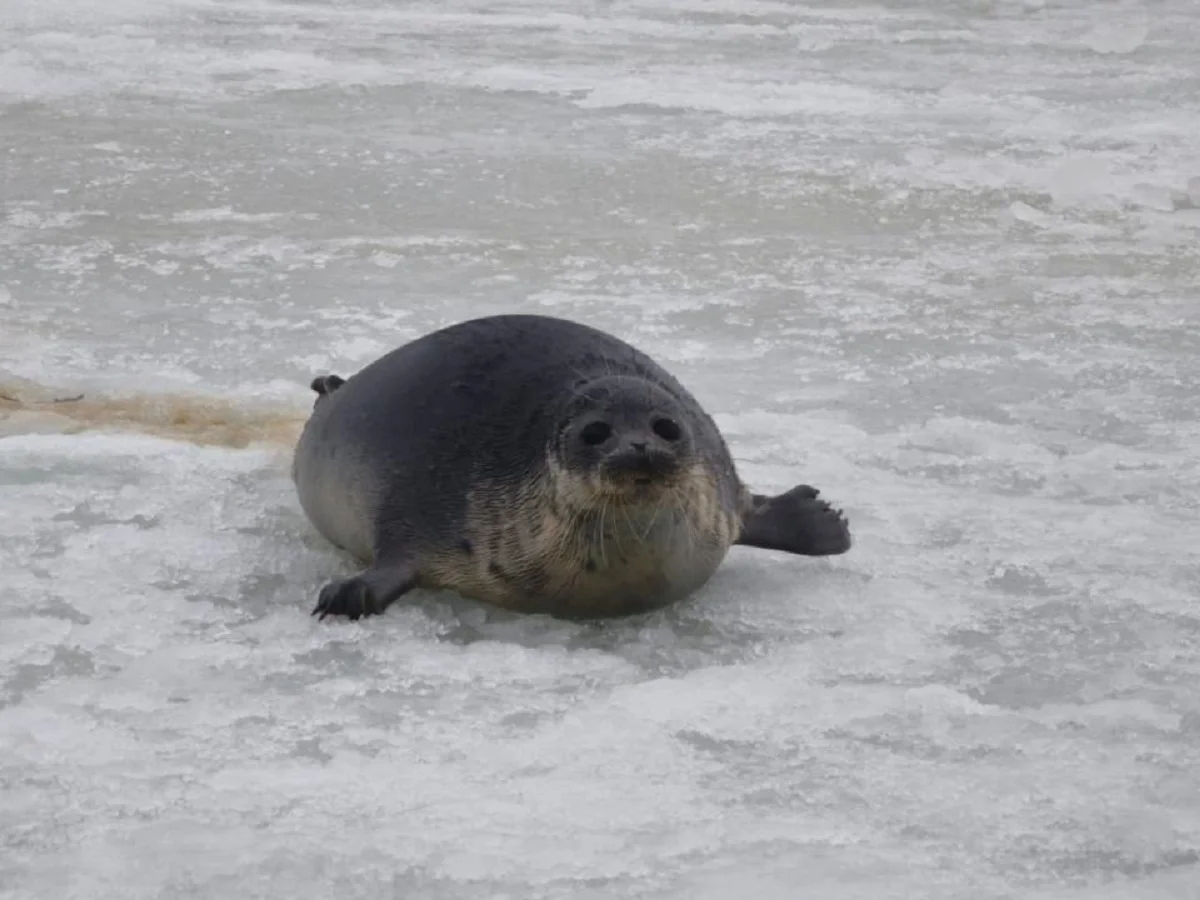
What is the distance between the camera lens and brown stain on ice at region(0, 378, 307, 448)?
448cm

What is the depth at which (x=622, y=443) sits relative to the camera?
3230 millimetres

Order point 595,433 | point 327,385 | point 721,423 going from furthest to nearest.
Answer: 1. point 721,423
2. point 327,385
3. point 595,433

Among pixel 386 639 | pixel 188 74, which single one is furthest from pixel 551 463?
pixel 188 74

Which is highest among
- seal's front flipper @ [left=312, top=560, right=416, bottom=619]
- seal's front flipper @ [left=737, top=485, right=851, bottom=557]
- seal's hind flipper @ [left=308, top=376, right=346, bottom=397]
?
seal's hind flipper @ [left=308, top=376, right=346, bottom=397]

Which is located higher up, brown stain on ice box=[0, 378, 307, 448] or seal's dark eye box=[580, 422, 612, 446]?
seal's dark eye box=[580, 422, 612, 446]

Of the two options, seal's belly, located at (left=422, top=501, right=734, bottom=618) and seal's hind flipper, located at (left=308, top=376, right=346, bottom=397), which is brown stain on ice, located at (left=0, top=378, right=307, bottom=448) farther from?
seal's belly, located at (left=422, top=501, right=734, bottom=618)

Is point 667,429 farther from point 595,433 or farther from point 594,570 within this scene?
point 594,570

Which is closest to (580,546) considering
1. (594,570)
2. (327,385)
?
(594,570)

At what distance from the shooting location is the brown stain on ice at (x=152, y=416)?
4.48 m

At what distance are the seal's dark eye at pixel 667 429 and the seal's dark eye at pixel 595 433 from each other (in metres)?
0.08

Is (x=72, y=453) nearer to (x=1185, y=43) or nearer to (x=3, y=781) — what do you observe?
(x=3, y=781)

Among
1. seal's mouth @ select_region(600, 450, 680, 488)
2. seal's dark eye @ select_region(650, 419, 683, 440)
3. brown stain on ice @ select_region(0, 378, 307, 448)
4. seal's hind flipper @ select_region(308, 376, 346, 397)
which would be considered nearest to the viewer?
seal's mouth @ select_region(600, 450, 680, 488)

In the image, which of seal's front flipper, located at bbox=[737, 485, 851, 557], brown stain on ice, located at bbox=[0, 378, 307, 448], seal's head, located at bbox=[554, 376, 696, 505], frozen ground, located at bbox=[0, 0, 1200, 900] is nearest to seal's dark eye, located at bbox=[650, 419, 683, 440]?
seal's head, located at bbox=[554, 376, 696, 505]

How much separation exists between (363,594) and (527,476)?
344 mm
